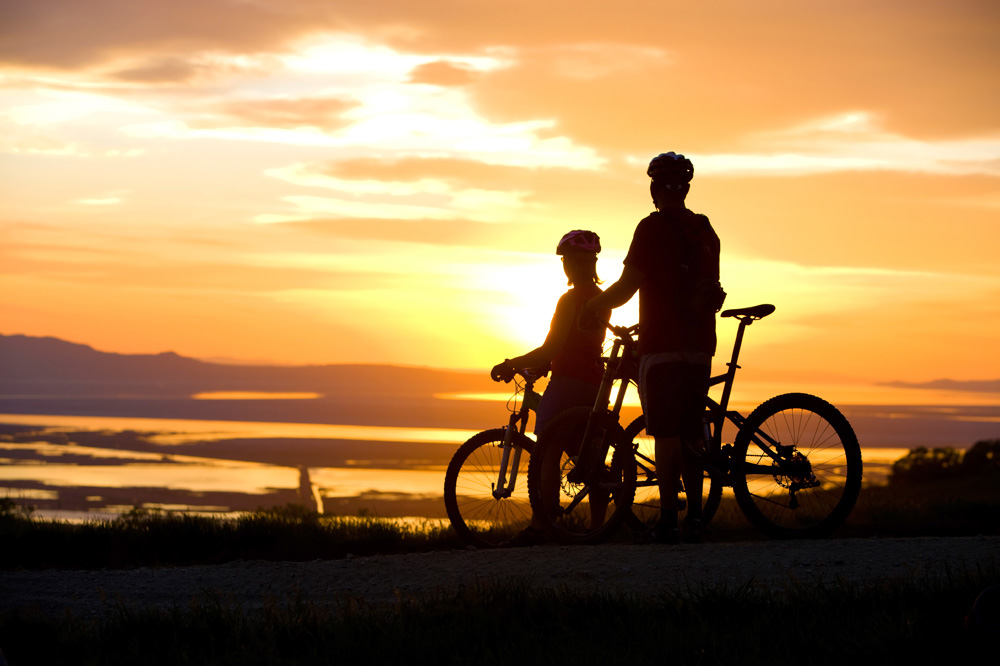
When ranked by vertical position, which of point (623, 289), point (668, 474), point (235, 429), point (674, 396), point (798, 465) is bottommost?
point (235, 429)

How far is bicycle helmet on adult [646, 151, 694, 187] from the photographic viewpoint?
301 inches

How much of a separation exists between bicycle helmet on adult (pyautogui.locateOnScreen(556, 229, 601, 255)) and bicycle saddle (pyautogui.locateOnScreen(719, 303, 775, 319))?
1.33 m

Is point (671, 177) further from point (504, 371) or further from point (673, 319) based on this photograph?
point (504, 371)

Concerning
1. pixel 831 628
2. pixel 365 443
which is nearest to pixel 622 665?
pixel 831 628

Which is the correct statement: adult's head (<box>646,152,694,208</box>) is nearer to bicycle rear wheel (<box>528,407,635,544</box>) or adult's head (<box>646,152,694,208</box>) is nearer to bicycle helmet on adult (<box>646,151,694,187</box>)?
bicycle helmet on adult (<box>646,151,694,187</box>)

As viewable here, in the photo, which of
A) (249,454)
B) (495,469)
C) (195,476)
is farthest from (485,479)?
(249,454)

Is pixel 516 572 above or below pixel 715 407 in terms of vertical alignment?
below

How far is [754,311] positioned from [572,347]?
1.65 meters

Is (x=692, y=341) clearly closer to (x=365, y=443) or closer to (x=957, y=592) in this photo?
(x=957, y=592)

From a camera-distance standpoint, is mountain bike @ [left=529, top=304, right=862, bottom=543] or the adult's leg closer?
mountain bike @ [left=529, top=304, right=862, bottom=543]

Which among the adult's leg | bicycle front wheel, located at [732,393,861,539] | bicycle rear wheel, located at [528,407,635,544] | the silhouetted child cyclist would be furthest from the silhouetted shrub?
the adult's leg

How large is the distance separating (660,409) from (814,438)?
1.12 m

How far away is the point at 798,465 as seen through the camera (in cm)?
742

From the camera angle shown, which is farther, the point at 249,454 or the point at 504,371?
the point at 249,454
